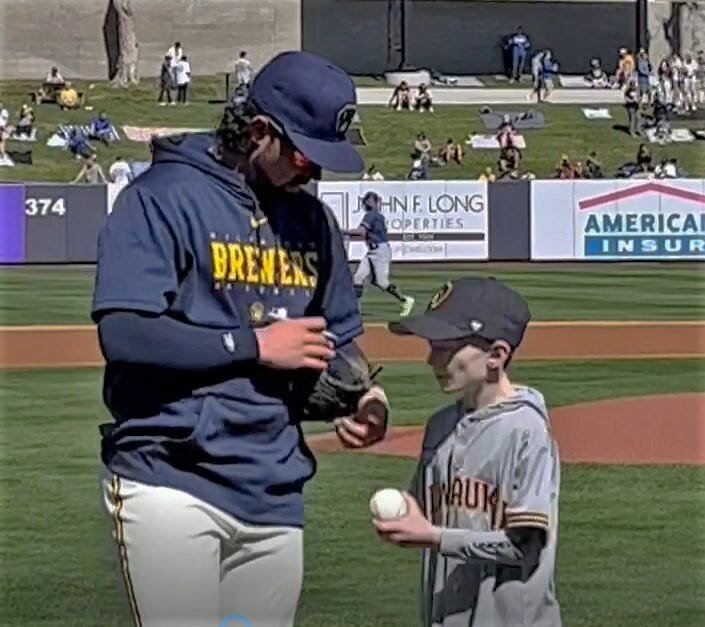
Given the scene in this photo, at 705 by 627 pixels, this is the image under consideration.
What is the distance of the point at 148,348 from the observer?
10.7ft

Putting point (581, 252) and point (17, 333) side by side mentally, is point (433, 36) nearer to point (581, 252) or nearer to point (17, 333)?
point (581, 252)

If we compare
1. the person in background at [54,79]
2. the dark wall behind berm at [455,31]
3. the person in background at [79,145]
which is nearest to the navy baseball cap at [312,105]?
the person in background at [79,145]

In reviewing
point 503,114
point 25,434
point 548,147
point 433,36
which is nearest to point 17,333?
point 25,434

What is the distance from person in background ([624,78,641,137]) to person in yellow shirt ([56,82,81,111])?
12.9 m

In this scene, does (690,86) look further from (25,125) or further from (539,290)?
(539,290)

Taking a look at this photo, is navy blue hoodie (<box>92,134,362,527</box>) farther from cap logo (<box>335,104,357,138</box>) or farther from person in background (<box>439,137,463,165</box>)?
person in background (<box>439,137,463,165</box>)

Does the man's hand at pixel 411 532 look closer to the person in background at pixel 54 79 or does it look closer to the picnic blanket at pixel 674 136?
the picnic blanket at pixel 674 136

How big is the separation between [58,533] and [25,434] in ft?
10.1

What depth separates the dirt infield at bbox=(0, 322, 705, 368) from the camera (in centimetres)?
1531

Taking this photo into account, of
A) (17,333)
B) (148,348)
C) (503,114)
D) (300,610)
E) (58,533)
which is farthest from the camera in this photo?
(503,114)

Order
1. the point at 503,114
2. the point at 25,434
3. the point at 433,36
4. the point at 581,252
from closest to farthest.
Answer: the point at 25,434 → the point at 581,252 → the point at 503,114 → the point at 433,36

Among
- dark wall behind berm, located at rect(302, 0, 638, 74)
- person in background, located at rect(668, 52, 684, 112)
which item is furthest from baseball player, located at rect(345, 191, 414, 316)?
dark wall behind berm, located at rect(302, 0, 638, 74)

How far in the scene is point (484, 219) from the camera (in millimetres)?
28016

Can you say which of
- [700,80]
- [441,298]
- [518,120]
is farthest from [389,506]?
[700,80]
